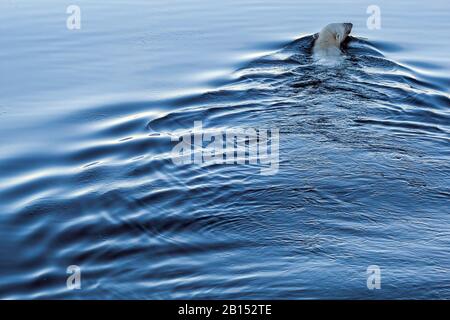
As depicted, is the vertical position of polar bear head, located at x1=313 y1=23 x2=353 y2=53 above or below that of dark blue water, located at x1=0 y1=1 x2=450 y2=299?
above

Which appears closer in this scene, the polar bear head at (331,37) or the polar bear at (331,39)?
the polar bear at (331,39)

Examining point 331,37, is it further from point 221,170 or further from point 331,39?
point 221,170

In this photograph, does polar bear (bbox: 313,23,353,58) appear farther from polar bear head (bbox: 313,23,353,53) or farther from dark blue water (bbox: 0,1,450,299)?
dark blue water (bbox: 0,1,450,299)

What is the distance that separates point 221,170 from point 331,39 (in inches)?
208

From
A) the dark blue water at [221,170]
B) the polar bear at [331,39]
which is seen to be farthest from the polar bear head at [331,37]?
the dark blue water at [221,170]

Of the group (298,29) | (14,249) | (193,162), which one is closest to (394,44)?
(298,29)

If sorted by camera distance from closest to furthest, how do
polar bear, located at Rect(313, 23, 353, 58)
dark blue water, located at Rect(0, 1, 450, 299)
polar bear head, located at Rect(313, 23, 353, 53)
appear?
dark blue water, located at Rect(0, 1, 450, 299) → polar bear, located at Rect(313, 23, 353, 58) → polar bear head, located at Rect(313, 23, 353, 53)

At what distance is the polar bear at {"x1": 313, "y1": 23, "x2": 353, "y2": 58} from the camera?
12.4 m

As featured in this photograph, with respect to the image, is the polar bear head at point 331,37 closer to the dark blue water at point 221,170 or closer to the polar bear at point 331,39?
the polar bear at point 331,39

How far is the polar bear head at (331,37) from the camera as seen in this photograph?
12578 millimetres

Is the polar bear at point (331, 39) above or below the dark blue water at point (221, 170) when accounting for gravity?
above

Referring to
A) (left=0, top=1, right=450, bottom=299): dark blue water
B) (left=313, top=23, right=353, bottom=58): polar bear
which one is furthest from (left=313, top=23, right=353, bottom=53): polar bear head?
(left=0, top=1, right=450, bottom=299): dark blue water

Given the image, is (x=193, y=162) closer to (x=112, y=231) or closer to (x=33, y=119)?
(x=112, y=231)

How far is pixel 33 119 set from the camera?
9781mm
